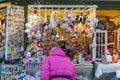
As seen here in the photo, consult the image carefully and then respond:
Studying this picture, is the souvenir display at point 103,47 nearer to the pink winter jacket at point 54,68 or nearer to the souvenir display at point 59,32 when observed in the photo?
the souvenir display at point 59,32

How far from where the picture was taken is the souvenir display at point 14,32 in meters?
7.09

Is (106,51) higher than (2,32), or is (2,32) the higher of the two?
(2,32)

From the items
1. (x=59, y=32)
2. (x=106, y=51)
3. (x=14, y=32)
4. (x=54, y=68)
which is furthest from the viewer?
(x=106, y=51)

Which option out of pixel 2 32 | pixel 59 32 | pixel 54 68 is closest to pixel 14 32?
pixel 2 32

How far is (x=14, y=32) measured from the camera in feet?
23.7

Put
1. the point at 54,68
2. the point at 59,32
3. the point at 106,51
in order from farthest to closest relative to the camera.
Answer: the point at 106,51 → the point at 59,32 → the point at 54,68

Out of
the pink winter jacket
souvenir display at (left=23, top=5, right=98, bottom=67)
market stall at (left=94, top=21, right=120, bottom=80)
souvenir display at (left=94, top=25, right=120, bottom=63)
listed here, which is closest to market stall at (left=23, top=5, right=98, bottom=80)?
souvenir display at (left=23, top=5, right=98, bottom=67)

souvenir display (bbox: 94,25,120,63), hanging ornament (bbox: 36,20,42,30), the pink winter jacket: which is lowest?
the pink winter jacket

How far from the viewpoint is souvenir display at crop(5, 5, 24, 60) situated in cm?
709

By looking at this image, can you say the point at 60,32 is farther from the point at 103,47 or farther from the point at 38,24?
the point at 103,47

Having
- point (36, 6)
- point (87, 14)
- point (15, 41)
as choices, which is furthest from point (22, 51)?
point (87, 14)

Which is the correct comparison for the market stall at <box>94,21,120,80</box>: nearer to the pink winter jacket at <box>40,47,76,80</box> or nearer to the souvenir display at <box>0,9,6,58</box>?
the pink winter jacket at <box>40,47,76,80</box>

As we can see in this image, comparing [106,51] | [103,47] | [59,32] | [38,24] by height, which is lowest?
[106,51]

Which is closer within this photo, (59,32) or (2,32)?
(59,32)
